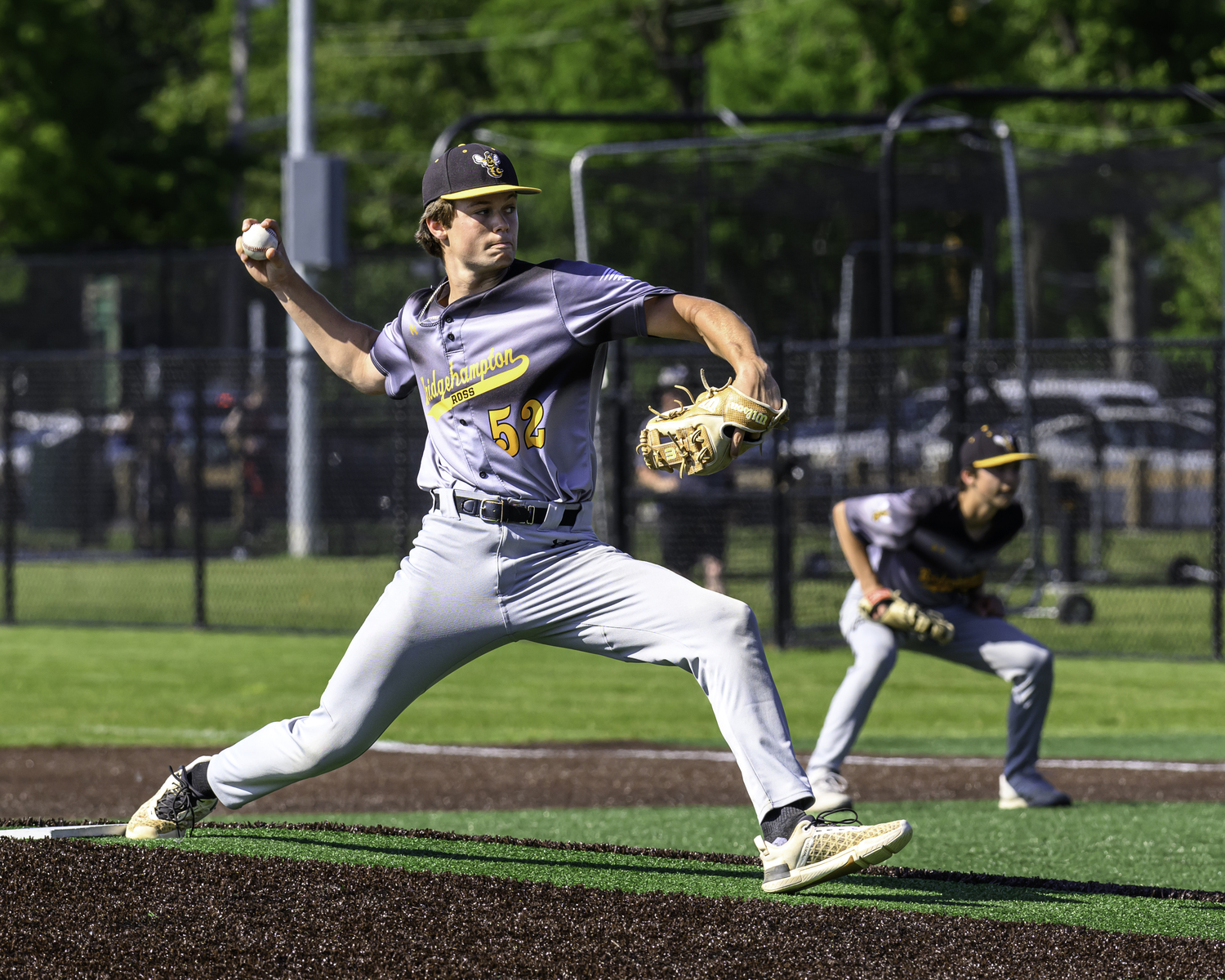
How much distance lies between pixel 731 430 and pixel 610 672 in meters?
8.84

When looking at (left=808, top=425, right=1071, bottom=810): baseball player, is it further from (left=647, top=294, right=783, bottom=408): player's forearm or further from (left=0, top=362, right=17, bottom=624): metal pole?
(left=0, top=362, right=17, bottom=624): metal pole

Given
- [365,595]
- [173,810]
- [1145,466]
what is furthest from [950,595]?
[365,595]

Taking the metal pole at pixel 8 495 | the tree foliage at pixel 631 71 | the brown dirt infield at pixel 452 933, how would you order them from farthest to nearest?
the tree foliage at pixel 631 71
the metal pole at pixel 8 495
the brown dirt infield at pixel 452 933

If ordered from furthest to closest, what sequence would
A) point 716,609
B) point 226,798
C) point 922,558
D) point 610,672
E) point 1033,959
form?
point 610,672 < point 922,558 < point 226,798 < point 716,609 < point 1033,959

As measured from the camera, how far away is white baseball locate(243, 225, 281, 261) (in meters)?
5.14

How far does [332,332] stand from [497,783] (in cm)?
383

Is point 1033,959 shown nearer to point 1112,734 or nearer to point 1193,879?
point 1193,879

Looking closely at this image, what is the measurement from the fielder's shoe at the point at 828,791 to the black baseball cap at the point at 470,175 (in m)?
3.20

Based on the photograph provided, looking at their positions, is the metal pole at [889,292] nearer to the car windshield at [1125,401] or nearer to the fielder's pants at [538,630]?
the car windshield at [1125,401]

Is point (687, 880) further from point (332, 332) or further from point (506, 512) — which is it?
point (332, 332)

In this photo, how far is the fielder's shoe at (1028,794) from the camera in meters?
7.50

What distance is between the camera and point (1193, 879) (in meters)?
5.95

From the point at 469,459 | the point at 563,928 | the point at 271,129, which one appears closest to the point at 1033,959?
the point at 563,928

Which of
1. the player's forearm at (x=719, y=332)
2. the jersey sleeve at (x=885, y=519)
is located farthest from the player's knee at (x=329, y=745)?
the jersey sleeve at (x=885, y=519)
